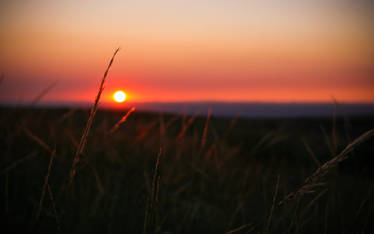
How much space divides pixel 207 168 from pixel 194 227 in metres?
1.04

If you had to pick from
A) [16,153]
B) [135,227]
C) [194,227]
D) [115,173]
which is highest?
[16,153]

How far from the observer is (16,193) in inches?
69.4

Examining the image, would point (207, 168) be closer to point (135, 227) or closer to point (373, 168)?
point (135, 227)

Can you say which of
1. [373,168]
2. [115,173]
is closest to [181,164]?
[115,173]

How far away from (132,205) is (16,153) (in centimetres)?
122

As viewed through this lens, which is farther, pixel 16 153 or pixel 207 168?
pixel 207 168

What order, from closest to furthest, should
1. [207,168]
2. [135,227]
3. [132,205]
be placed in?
[135,227]
[132,205]
[207,168]

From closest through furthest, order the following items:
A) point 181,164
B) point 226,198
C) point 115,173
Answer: point 226,198, point 115,173, point 181,164

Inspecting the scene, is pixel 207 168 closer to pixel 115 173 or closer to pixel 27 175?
pixel 115 173

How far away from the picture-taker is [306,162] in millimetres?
5605

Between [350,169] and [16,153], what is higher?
[16,153]

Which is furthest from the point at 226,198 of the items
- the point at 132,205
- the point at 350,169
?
the point at 350,169

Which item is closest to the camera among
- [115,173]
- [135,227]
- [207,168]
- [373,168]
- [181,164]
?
[135,227]

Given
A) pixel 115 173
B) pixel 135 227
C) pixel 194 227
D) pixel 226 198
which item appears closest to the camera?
pixel 135 227
